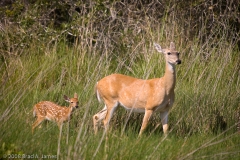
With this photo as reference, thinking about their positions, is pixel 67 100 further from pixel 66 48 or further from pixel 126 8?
pixel 126 8

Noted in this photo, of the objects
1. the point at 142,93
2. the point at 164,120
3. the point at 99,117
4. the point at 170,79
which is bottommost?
the point at 99,117

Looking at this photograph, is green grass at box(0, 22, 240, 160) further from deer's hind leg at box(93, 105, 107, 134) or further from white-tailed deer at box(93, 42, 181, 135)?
white-tailed deer at box(93, 42, 181, 135)

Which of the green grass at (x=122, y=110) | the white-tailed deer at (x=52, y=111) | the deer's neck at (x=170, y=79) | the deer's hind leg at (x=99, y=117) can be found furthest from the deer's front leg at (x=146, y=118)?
the white-tailed deer at (x=52, y=111)

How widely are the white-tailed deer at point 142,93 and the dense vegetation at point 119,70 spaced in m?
0.21

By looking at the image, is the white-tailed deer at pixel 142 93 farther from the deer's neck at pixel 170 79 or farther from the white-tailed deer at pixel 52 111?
the white-tailed deer at pixel 52 111

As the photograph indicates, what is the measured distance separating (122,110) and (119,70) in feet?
5.67

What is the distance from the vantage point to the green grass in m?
6.70

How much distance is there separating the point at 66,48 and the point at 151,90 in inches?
136

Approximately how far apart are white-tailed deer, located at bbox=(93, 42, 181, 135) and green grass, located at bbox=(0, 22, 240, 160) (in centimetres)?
22

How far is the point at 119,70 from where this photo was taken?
35.2ft

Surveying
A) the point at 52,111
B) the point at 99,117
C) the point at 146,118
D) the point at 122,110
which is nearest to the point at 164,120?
the point at 146,118

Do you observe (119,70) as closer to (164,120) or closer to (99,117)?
(99,117)

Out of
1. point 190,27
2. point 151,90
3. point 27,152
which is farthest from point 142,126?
point 190,27

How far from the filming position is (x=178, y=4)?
11.7 m
